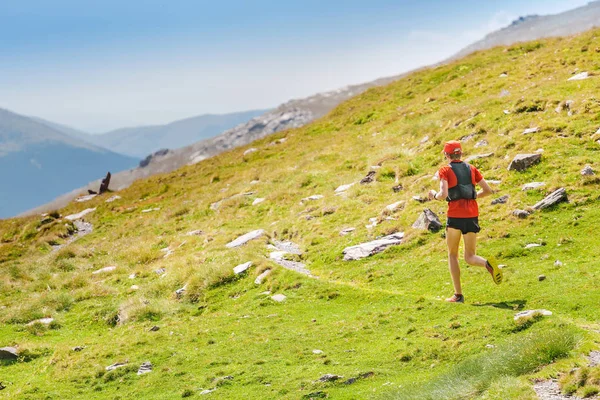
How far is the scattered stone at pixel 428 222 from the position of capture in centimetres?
1875

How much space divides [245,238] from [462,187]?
13589 millimetres

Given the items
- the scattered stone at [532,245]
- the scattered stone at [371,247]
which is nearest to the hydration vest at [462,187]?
the scattered stone at [532,245]


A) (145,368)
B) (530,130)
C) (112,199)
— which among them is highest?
(530,130)

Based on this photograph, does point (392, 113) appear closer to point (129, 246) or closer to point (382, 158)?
point (382, 158)

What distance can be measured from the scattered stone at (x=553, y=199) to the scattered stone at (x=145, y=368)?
1328 centimetres

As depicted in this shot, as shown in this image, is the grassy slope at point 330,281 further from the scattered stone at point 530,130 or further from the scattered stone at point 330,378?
the scattered stone at point 530,130

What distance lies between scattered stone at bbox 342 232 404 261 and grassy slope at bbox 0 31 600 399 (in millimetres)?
352

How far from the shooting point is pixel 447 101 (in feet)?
127

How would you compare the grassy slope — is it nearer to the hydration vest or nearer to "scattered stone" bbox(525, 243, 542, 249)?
"scattered stone" bbox(525, 243, 542, 249)

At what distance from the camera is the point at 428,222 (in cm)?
1883

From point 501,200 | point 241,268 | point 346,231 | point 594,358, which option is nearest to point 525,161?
point 501,200

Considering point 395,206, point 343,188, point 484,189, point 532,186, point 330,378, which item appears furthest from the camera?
point 343,188

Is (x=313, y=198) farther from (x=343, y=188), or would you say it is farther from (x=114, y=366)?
(x=114, y=366)

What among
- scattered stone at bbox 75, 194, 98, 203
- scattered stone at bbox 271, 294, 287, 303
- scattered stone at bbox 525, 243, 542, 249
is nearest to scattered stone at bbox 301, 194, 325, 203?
scattered stone at bbox 271, 294, 287, 303
